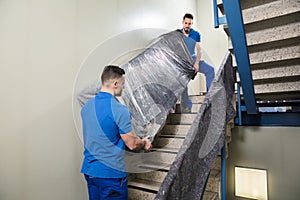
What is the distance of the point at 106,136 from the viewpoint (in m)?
1.27

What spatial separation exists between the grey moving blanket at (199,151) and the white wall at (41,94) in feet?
3.65

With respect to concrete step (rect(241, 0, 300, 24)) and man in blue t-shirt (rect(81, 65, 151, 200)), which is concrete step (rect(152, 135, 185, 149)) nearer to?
man in blue t-shirt (rect(81, 65, 151, 200))

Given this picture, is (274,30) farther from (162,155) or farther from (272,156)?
(272,156)

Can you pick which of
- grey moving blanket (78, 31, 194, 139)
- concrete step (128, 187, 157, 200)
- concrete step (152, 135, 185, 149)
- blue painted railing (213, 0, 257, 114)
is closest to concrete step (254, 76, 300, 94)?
blue painted railing (213, 0, 257, 114)

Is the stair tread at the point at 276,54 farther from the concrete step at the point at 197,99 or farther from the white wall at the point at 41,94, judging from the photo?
the white wall at the point at 41,94

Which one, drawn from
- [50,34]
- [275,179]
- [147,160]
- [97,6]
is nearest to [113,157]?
[147,160]

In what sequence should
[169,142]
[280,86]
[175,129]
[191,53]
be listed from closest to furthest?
[169,142] < [175,129] < [280,86] < [191,53]

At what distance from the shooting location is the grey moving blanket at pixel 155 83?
67.9 inches

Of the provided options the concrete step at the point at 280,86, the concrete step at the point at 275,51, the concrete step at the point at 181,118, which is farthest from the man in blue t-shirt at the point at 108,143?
the concrete step at the point at 280,86

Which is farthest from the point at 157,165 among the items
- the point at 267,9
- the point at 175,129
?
the point at 267,9

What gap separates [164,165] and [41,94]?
124cm

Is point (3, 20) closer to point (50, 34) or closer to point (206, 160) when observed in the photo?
point (50, 34)

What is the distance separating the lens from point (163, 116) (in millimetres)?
1902

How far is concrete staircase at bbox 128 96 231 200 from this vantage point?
1.74 m
